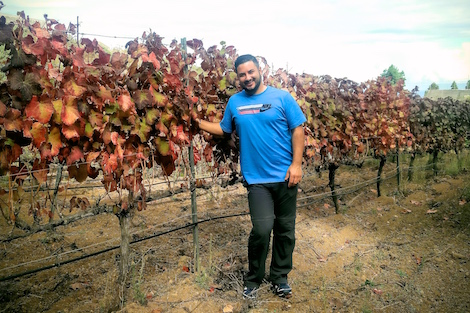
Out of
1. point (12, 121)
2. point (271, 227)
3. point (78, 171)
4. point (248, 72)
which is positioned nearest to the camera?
point (12, 121)

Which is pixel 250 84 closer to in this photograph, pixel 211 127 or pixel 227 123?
pixel 227 123

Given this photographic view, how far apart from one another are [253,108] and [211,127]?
457 mm

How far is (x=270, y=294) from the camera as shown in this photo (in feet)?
10.8

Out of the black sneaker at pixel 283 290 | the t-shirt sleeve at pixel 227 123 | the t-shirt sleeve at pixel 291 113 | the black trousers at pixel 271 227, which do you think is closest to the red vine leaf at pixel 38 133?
the t-shirt sleeve at pixel 227 123

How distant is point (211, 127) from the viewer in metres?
3.19

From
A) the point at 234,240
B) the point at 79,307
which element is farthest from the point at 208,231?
the point at 79,307

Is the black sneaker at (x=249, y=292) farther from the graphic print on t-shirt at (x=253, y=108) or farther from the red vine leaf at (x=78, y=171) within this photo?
the red vine leaf at (x=78, y=171)

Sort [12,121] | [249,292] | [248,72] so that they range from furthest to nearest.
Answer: [249,292], [248,72], [12,121]

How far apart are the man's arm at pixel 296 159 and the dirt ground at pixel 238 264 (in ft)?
3.74

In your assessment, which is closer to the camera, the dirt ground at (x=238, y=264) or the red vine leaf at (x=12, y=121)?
the red vine leaf at (x=12, y=121)

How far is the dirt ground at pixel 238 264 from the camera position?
123 inches

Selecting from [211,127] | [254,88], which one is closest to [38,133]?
[211,127]

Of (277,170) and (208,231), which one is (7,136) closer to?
(277,170)

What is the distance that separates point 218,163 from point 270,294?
56.1 inches
